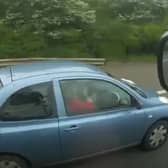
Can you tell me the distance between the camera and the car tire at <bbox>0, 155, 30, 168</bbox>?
15.5ft

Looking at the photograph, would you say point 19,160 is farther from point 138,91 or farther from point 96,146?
point 138,91

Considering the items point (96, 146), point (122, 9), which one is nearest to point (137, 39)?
point (122, 9)

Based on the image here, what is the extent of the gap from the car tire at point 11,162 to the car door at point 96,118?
0.55m

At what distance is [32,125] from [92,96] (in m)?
0.94

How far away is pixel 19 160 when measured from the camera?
4.80 metres

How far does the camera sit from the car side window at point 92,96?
16.5 feet

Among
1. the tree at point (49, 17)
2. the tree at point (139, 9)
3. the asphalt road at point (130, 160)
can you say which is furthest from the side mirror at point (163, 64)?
the tree at point (139, 9)

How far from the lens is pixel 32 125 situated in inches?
187

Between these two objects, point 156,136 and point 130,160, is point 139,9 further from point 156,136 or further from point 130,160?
point 130,160

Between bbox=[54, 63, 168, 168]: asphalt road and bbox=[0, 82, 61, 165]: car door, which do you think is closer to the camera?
bbox=[0, 82, 61, 165]: car door

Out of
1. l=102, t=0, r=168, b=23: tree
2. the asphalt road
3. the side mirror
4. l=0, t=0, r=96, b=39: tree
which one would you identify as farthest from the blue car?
l=102, t=0, r=168, b=23: tree

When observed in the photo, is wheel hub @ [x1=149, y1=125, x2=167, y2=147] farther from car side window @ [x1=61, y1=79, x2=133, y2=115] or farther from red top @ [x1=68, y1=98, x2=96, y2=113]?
red top @ [x1=68, y1=98, x2=96, y2=113]

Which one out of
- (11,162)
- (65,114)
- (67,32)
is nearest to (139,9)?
(67,32)

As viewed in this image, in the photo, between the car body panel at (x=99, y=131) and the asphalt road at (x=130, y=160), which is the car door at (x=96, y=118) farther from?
the asphalt road at (x=130, y=160)
